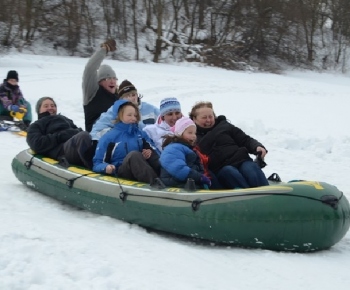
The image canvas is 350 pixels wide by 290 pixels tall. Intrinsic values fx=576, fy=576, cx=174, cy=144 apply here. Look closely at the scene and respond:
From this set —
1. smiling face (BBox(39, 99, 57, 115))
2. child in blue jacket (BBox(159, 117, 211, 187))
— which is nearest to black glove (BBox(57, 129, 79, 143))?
smiling face (BBox(39, 99, 57, 115))

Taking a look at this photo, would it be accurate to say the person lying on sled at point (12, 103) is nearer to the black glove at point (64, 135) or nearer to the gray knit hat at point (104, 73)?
the gray knit hat at point (104, 73)

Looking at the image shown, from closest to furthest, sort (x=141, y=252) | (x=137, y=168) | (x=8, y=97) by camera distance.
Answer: (x=141, y=252), (x=137, y=168), (x=8, y=97)

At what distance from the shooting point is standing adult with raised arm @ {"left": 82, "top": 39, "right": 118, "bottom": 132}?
269 inches

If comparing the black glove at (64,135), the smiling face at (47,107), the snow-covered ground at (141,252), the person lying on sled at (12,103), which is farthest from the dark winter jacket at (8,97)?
the black glove at (64,135)

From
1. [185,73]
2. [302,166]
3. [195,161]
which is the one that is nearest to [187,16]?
[185,73]

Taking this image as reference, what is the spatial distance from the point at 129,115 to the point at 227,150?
1.01 meters

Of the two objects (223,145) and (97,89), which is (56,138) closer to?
(97,89)

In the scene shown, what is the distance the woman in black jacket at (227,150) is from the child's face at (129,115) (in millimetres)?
612

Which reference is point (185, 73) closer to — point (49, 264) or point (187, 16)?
point (187, 16)

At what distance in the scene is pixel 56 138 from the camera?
6.36 metres

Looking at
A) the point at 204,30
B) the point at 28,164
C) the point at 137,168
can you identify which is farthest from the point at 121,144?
the point at 204,30

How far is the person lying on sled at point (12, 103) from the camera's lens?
10.6 m

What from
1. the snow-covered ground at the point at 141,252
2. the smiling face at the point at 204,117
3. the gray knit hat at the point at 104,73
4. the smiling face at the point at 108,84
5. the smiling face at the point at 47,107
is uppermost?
the gray knit hat at the point at 104,73

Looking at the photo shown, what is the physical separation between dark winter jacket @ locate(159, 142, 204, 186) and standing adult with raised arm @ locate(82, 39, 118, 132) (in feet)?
6.30
